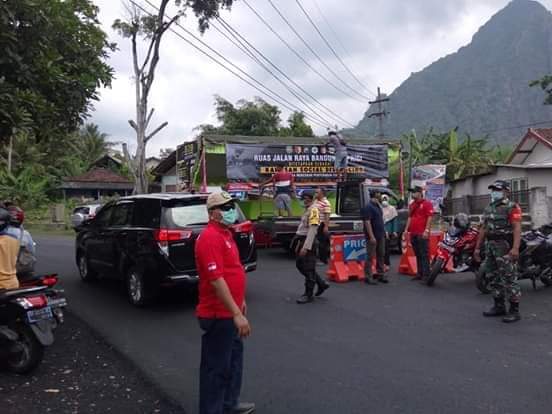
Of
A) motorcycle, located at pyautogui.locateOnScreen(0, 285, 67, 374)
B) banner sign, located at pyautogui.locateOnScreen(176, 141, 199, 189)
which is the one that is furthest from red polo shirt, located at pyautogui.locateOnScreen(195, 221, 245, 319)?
banner sign, located at pyautogui.locateOnScreen(176, 141, 199, 189)

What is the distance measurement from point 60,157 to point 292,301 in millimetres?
41361

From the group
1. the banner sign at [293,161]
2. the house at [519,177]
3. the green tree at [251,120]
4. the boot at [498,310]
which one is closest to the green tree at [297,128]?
the green tree at [251,120]

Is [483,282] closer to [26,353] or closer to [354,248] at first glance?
[354,248]

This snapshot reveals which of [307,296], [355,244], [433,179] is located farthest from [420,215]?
[433,179]

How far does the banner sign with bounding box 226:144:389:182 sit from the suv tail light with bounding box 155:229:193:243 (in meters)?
7.52

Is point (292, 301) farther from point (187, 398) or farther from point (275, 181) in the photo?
point (275, 181)

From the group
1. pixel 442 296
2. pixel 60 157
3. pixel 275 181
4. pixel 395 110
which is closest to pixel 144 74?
pixel 275 181

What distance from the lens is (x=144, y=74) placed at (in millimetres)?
22672

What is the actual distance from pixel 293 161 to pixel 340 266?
19.6 feet

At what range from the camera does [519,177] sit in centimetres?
2673

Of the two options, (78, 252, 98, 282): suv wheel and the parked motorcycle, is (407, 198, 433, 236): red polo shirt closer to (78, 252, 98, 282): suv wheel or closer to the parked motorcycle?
the parked motorcycle

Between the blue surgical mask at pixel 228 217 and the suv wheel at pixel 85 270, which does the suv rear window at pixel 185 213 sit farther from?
the blue surgical mask at pixel 228 217

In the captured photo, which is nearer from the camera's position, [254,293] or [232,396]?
[232,396]

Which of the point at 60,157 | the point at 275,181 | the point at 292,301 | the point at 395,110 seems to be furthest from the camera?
the point at 395,110
